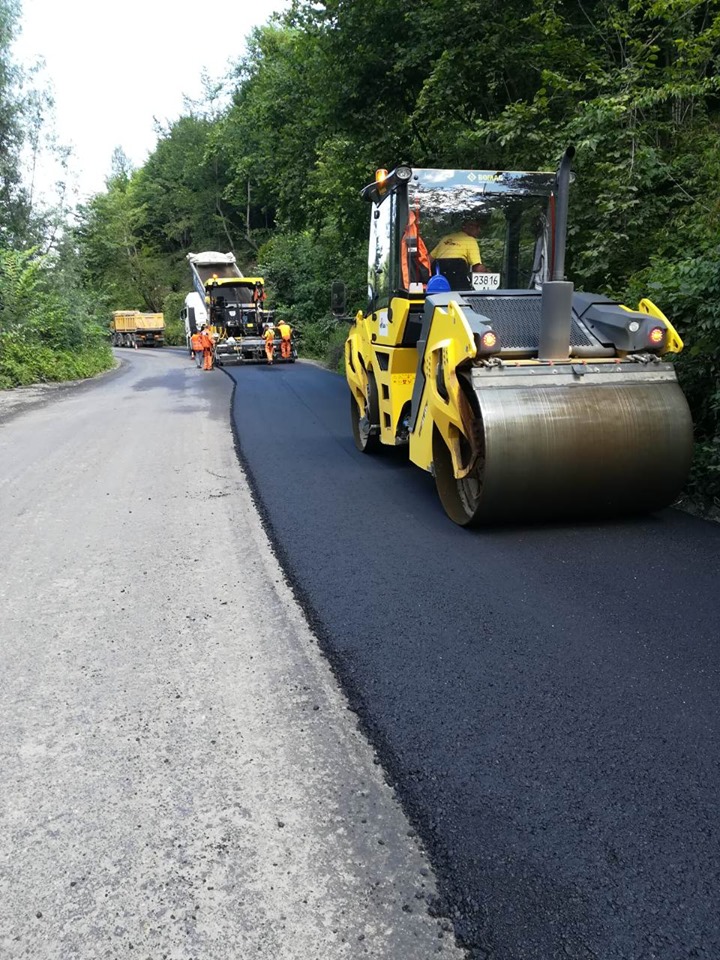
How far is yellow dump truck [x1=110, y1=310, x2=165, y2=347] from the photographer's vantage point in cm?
4309

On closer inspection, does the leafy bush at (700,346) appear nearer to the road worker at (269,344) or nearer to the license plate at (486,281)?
the license plate at (486,281)

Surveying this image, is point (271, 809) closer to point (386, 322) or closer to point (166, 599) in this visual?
point (166, 599)

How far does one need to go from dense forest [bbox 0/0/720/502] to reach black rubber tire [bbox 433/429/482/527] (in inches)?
68.1

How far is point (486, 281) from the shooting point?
6.48m

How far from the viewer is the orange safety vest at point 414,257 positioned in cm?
632

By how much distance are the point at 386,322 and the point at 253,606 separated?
3.46 metres

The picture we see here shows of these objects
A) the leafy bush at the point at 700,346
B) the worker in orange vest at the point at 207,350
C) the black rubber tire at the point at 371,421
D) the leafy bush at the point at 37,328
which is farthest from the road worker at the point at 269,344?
the leafy bush at the point at 700,346

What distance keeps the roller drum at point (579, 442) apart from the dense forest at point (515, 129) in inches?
28.1

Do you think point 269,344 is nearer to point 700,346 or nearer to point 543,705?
point 700,346

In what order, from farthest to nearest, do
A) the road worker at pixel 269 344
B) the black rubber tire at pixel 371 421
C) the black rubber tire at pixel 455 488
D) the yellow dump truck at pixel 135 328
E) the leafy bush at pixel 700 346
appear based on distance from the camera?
the yellow dump truck at pixel 135 328, the road worker at pixel 269 344, the black rubber tire at pixel 371 421, the leafy bush at pixel 700 346, the black rubber tire at pixel 455 488

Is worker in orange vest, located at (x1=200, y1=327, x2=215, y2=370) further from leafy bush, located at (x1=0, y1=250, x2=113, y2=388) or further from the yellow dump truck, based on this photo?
the yellow dump truck

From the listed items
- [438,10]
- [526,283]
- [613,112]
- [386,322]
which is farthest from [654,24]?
[386,322]

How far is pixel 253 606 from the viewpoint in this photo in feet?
13.3

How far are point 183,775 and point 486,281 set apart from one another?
5.09 m
